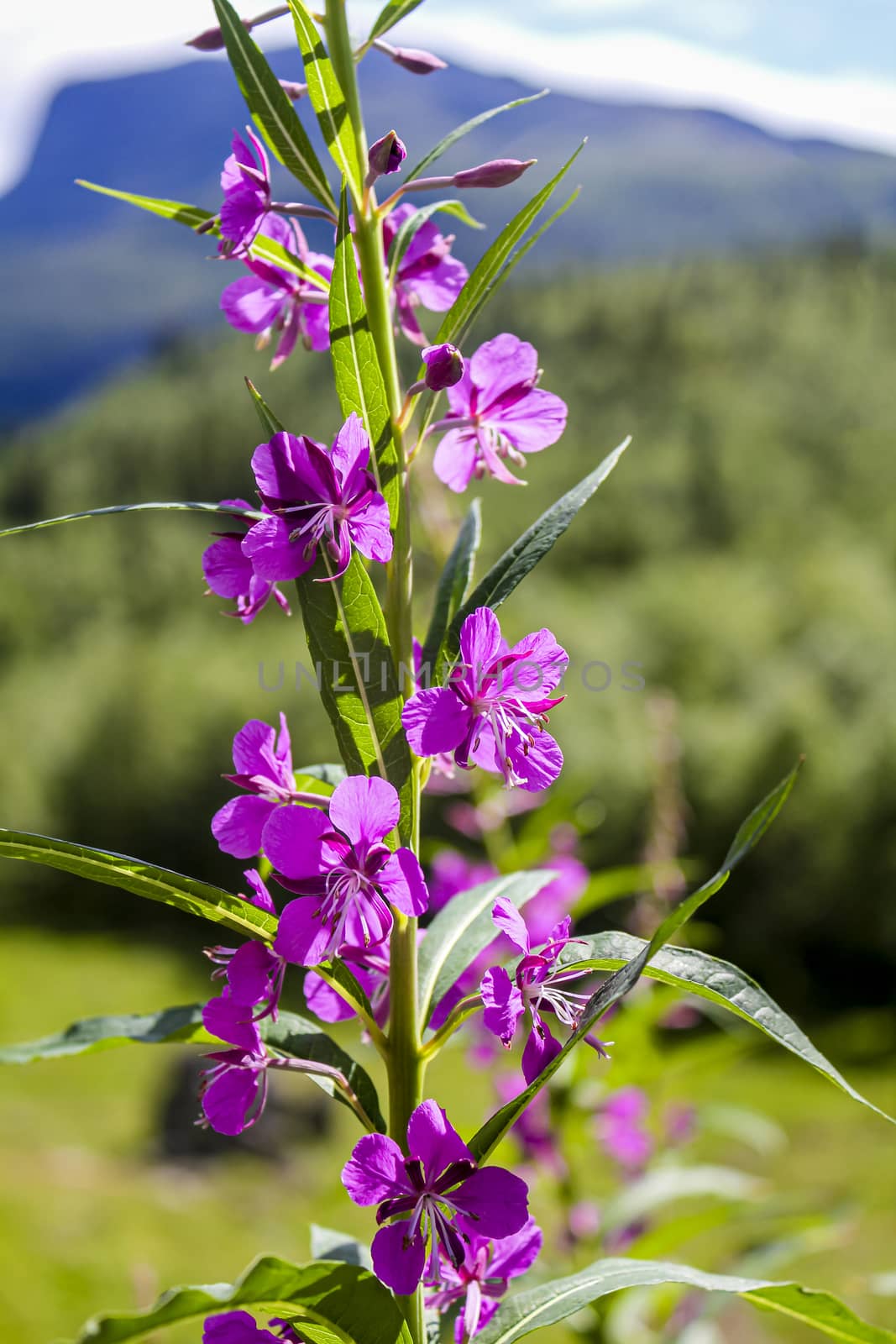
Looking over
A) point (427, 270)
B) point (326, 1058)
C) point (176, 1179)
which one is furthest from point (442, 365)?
point (176, 1179)

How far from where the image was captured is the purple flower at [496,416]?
1.01 metres

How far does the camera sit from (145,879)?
79cm

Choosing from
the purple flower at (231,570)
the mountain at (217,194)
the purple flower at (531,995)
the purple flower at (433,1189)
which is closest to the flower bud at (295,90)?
the purple flower at (231,570)

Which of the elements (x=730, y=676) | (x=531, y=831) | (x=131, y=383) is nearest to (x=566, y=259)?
(x=131, y=383)

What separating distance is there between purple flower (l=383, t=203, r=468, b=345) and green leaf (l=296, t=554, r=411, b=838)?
352mm

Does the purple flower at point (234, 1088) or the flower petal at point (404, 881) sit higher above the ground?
the flower petal at point (404, 881)

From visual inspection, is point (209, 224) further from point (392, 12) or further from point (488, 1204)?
point (488, 1204)

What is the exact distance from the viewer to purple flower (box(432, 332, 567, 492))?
1.01 meters

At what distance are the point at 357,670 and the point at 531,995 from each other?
0.29 meters

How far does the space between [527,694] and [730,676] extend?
12.6 metres

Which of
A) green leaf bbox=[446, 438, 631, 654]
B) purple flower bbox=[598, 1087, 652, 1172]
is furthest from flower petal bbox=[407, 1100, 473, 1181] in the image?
purple flower bbox=[598, 1087, 652, 1172]

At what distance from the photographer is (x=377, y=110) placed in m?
28.0

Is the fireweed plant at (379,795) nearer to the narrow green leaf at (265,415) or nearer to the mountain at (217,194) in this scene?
the narrow green leaf at (265,415)

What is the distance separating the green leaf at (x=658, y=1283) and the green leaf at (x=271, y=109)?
38.0 inches
